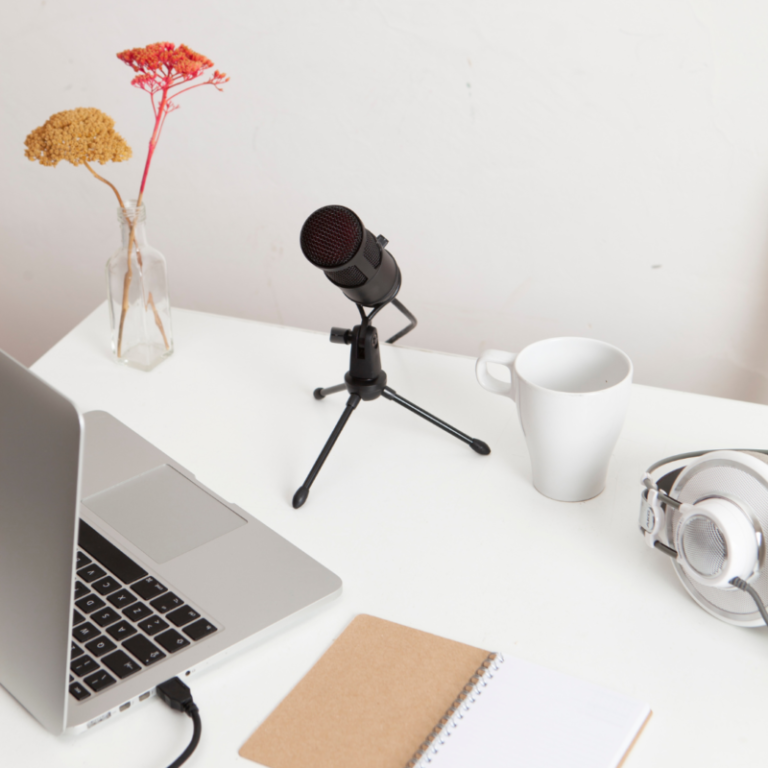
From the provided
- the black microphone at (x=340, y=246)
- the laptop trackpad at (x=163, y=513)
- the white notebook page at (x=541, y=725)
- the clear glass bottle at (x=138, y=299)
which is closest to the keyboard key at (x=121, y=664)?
the laptop trackpad at (x=163, y=513)

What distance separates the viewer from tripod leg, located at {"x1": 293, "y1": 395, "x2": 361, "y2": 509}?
716 mm

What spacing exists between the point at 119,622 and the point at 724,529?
43 centimetres

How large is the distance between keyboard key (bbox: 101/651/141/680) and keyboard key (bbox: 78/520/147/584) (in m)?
0.07

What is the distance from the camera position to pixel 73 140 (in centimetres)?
77

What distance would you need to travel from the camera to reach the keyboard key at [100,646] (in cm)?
53

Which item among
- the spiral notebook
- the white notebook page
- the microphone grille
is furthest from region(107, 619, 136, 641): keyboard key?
the microphone grille

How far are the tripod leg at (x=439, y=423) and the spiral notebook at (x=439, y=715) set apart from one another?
0.25 meters

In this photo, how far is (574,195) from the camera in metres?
1.25

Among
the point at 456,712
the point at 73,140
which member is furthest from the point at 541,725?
the point at 73,140

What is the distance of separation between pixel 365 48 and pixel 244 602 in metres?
0.97

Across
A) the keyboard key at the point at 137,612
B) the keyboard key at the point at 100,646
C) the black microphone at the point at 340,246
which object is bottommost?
the keyboard key at the point at 100,646

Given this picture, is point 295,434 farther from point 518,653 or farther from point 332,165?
point 332,165

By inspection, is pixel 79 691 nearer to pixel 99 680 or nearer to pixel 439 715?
pixel 99 680

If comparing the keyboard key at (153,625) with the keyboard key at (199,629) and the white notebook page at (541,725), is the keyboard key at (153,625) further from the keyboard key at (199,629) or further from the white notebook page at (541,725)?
the white notebook page at (541,725)
